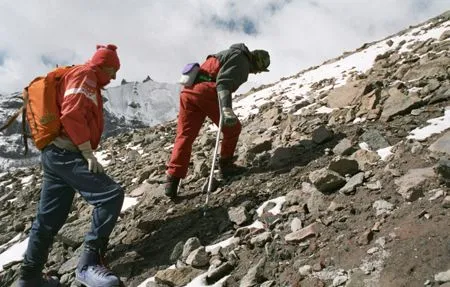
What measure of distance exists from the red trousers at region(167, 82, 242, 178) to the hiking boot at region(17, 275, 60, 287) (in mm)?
2150

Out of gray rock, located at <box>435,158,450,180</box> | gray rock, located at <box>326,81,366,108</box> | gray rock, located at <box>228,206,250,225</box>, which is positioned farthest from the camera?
gray rock, located at <box>326,81,366,108</box>

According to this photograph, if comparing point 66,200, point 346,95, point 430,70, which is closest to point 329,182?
point 66,200

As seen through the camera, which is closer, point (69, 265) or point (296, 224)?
point (296, 224)

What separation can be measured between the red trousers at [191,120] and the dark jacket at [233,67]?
25 cm

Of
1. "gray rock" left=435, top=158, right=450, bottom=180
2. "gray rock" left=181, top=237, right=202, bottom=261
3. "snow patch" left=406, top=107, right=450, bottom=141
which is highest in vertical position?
"gray rock" left=435, top=158, right=450, bottom=180

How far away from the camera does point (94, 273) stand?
4656 mm

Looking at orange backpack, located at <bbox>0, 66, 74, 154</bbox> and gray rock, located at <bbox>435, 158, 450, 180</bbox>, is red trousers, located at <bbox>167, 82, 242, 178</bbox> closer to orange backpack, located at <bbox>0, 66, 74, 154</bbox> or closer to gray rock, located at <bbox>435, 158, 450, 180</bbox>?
orange backpack, located at <bbox>0, 66, 74, 154</bbox>

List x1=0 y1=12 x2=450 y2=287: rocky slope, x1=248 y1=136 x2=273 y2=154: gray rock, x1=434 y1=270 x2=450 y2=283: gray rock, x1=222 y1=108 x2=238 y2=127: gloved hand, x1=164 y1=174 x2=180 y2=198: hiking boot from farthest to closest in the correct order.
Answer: x1=248 y1=136 x2=273 y2=154: gray rock
x1=164 y1=174 x2=180 y2=198: hiking boot
x1=222 y1=108 x2=238 y2=127: gloved hand
x1=0 y1=12 x2=450 y2=287: rocky slope
x1=434 y1=270 x2=450 y2=283: gray rock

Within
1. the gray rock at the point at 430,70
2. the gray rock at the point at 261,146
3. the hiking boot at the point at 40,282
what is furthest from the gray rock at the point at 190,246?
the gray rock at the point at 430,70

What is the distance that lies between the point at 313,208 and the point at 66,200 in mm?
2852

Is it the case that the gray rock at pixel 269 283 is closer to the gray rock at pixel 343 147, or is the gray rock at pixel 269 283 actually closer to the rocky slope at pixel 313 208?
the rocky slope at pixel 313 208

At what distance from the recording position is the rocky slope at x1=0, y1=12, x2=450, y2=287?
398cm

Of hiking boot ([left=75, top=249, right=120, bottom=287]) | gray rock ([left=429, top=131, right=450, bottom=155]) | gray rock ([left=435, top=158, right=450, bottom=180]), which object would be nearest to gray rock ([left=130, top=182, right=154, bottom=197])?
hiking boot ([left=75, top=249, right=120, bottom=287])

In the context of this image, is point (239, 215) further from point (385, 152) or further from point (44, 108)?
point (44, 108)
